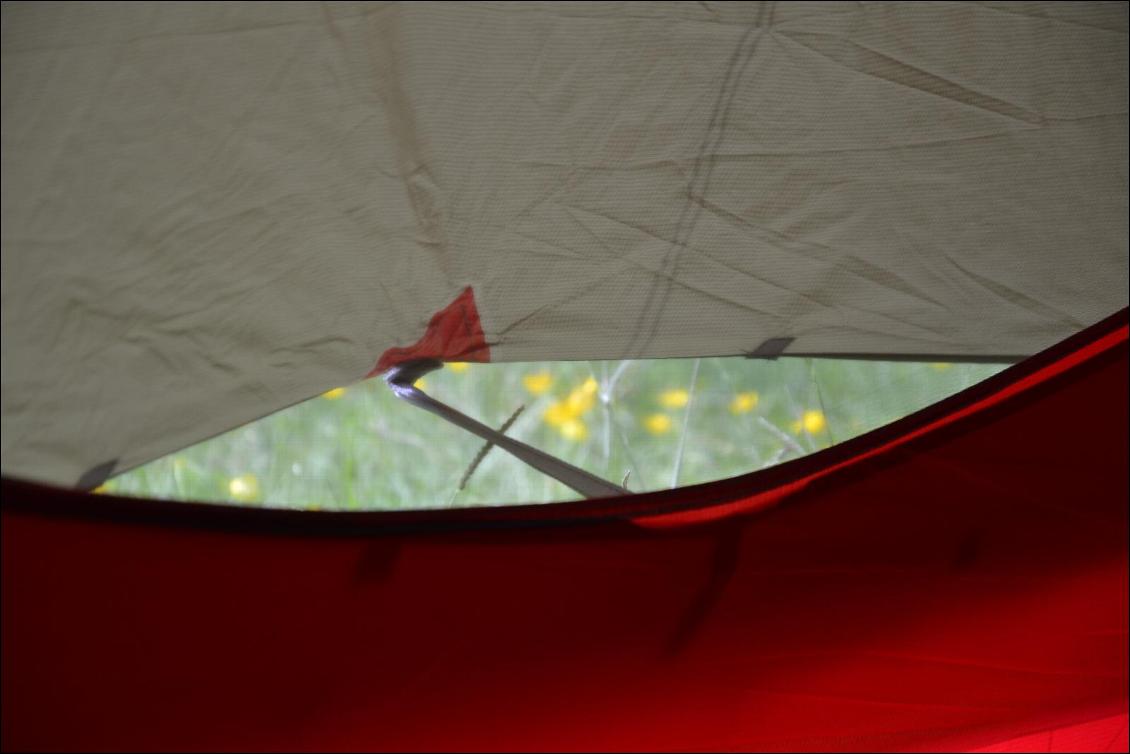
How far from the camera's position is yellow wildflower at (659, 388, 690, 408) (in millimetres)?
989

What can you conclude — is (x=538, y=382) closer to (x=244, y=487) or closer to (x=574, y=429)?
(x=574, y=429)

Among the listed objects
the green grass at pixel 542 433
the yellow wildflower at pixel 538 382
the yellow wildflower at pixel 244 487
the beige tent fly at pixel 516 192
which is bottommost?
the yellow wildflower at pixel 244 487

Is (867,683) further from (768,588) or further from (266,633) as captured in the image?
(266,633)

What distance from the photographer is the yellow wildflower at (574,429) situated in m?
0.97

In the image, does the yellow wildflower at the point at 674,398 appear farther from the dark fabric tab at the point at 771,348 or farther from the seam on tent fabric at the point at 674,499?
the seam on tent fabric at the point at 674,499

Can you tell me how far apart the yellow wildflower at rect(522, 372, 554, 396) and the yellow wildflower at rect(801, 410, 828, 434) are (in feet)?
0.73

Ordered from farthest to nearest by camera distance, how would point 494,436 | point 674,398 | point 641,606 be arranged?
point 674,398
point 494,436
point 641,606

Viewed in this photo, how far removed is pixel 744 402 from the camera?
0.98 metres

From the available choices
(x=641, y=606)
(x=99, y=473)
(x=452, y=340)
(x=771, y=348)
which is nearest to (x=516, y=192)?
(x=452, y=340)

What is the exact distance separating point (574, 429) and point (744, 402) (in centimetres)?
15

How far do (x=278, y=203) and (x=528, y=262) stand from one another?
0.24m

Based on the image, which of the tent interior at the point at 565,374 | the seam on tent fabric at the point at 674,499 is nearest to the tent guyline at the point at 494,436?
the tent interior at the point at 565,374

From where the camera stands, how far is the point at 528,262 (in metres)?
1.03

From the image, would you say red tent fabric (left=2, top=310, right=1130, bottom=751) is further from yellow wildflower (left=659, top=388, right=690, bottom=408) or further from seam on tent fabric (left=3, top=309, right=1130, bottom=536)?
yellow wildflower (left=659, top=388, right=690, bottom=408)
